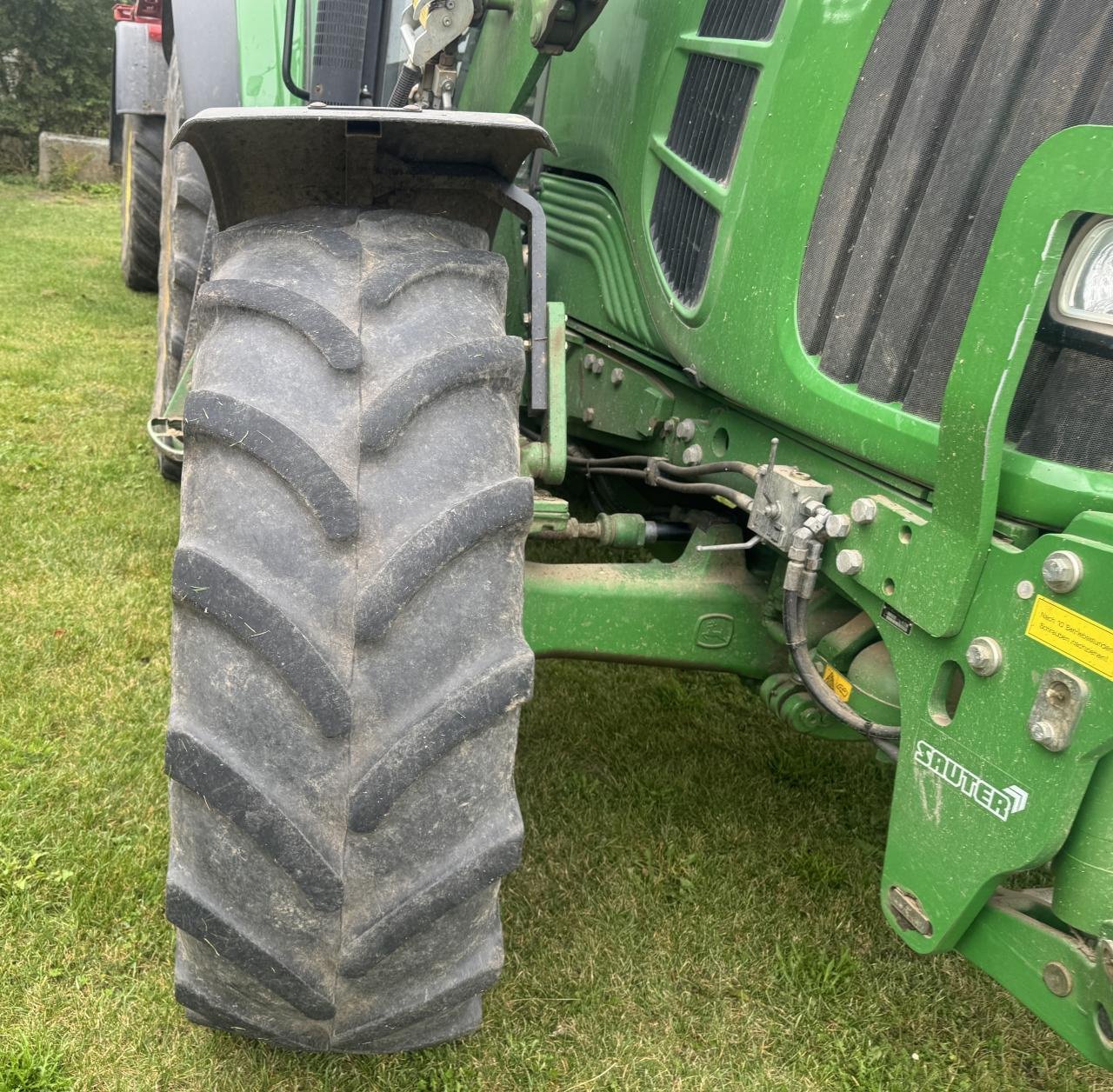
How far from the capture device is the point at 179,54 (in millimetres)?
2865

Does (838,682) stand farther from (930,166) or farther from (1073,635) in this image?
(930,166)

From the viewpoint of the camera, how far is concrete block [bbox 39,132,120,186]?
13984 millimetres

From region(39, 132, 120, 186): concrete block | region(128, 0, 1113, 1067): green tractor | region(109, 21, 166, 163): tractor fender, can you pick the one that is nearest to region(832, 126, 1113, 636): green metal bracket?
region(128, 0, 1113, 1067): green tractor

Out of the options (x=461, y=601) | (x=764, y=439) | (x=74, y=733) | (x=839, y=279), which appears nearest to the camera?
(x=461, y=601)

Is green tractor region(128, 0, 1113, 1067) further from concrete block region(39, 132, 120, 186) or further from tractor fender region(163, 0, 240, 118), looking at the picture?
concrete block region(39, 132, 120, 186)

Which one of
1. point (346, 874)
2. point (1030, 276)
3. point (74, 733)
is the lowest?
point (74, 733)

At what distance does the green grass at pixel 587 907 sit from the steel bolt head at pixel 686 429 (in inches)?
37.8

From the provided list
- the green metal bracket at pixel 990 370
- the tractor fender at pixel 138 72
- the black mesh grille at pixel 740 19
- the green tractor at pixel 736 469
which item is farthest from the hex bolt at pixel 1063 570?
the tractor fender at pixel 138 72

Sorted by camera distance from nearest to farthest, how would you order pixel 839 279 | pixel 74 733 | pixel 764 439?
pixel 839 279 < pixel 764 439 < pixel 74 733

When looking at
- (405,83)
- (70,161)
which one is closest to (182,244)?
(405,83)

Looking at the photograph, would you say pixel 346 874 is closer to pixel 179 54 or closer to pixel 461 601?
pixel 461 601

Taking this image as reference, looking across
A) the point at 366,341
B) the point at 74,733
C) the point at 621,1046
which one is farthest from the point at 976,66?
the point at 74,733

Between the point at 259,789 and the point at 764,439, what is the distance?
100 centimetres

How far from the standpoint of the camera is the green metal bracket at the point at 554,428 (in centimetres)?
189
